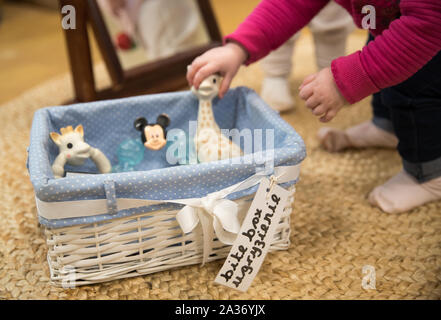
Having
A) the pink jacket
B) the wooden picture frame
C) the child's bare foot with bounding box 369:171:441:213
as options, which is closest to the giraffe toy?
the wooden picture frame

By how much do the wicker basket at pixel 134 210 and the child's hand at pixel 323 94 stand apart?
0.18 ft

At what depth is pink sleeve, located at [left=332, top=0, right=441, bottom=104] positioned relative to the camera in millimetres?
606

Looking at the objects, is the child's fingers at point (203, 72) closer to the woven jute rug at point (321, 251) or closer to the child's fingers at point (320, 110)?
the child's fingers at point (320, 110)

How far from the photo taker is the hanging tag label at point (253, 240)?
60cm

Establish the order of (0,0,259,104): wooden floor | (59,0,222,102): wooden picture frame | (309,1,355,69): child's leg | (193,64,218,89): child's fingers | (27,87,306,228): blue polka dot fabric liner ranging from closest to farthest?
1. (27,87,306,228): blue polka dot fabric liner
2. (193,64,218,89): child's fingers
3. (59,0,222,102): wooden picture frame
4. (309,1,355,69): child's leg
5. (0,0,259,104): wooden floor

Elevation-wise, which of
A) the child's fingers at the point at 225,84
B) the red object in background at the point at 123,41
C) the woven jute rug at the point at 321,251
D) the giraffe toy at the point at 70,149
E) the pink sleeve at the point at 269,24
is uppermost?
the pink sleeve at the point at 269,24

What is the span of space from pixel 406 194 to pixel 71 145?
59cm

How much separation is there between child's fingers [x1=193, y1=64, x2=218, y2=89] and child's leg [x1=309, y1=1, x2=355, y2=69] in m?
0.45

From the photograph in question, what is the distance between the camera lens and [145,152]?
0.84 metres

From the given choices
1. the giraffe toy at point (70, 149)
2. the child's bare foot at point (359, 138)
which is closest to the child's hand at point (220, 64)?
the giraffe toy at point (70, 149)

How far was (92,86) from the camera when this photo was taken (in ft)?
3.30

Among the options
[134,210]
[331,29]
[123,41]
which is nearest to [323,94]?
[134,210]

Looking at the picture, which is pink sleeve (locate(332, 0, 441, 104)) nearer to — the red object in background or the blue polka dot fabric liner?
the blue polka dot fabric liner
